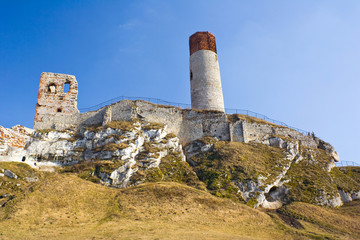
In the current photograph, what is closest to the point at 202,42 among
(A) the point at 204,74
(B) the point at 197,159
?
(A) the point at 204,74

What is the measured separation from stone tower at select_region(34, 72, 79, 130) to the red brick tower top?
16.7m

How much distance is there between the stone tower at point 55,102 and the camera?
3244 centimetres

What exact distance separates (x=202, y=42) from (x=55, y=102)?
20614mm

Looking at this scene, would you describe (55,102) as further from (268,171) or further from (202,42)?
(268,171)

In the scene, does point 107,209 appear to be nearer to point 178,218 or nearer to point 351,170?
point 178,218

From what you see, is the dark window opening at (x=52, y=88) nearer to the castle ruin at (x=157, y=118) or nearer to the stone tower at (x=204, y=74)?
the castle ruin at (x=157, y=118)

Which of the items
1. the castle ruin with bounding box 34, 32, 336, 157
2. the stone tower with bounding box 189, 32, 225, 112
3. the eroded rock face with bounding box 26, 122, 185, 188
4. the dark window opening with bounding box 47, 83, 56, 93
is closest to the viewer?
the eroded rock face with bounding box 26, 122, 185, 188

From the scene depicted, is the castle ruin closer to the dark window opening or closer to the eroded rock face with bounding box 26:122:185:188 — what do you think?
the dark window opening

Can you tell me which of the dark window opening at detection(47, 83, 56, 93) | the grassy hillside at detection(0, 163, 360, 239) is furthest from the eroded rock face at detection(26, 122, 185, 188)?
the dark window opening at detection(47, 83, 56, 93)

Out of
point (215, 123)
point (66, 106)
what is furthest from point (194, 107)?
point (66, 106)

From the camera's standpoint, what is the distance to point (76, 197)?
20.7m

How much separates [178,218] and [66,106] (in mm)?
20444

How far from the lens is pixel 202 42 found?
4144 cm

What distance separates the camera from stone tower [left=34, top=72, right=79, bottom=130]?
1277 inches
